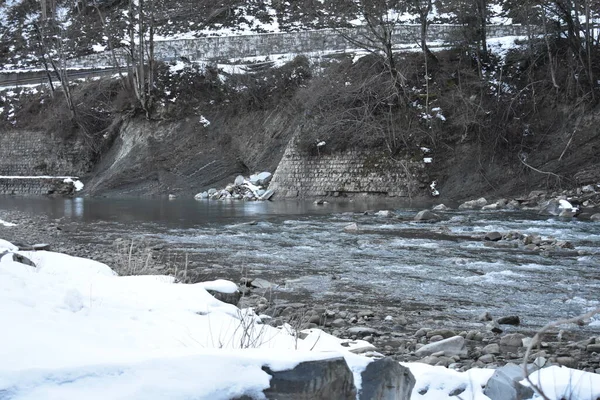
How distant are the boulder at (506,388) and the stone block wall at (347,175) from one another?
21.3 meters

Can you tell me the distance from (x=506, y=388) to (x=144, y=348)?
2054 mm

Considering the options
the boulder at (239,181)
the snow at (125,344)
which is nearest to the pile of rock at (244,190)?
the boulder at (239,181)

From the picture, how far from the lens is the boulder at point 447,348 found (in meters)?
5.40

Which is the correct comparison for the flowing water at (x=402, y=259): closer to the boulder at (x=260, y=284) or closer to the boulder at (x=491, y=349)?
the boulder at (x=260, y=284)

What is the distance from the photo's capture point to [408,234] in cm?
1404

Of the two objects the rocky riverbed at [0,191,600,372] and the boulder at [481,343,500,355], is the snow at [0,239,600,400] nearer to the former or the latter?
the rocky riverbed at [0,191,600,372]

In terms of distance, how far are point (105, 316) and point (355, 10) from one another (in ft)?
92.8

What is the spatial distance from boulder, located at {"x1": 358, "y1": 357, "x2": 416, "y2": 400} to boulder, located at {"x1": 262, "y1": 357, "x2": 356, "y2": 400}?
8cm

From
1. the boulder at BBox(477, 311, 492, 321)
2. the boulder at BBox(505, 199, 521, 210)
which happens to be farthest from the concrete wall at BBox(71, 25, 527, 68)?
the boulder at BBox(477, 311, 492, 321)

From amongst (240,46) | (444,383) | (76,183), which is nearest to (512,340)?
(444,383)

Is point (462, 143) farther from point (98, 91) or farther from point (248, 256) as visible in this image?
point (98, 91)

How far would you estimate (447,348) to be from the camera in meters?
5.45

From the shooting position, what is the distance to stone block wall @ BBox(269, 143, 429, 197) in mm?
25266

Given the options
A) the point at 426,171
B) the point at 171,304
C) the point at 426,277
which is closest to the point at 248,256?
the point at 426,277
